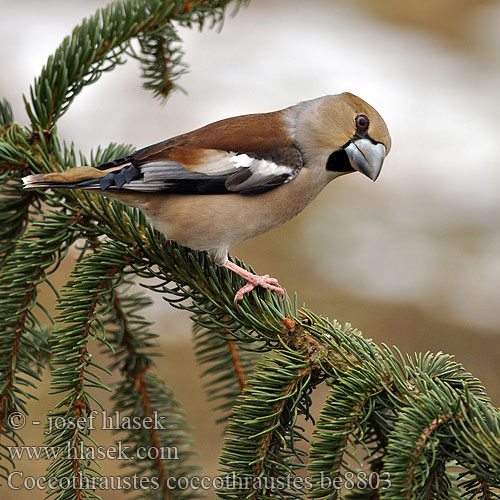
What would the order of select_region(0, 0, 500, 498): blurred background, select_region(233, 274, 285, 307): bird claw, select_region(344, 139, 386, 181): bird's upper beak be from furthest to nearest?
select_region(0, 0, 500, 498): blurred background
select_region(344, 139, 386, 181): bird's upper beak
select_region(233, 274, 285, 307): bird claw

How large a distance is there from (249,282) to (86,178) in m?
0.59

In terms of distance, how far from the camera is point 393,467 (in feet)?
4.30

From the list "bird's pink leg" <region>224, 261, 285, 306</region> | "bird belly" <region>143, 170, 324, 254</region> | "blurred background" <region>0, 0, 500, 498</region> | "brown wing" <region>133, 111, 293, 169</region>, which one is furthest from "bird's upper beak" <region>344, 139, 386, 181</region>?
"blurred background" <region>0, 0, 500, 498</region>

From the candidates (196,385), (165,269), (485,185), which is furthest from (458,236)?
(165,269)

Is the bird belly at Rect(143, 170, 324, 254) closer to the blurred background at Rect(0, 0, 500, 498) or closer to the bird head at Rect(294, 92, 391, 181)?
the bird head at Rect(294, 92, 391, 181)

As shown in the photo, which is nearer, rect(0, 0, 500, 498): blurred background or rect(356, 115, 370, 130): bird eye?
rect(356, 115, 370, 130): bird eye

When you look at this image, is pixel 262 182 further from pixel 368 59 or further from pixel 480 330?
pixel 368 59

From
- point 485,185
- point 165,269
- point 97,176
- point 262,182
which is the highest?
point 485,185

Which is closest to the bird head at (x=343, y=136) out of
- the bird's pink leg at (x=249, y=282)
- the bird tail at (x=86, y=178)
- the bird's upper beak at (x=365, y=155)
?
the bird's upper beak at (x=365, y=155)

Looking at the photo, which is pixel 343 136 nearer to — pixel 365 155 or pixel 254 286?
pixel 365 155

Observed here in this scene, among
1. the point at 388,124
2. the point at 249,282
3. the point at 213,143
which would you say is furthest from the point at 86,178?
the point at 388,124

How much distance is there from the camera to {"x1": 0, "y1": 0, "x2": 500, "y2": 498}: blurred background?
5.13 m

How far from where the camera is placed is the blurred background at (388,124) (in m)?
5.13

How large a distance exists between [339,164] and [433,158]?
4.53m
